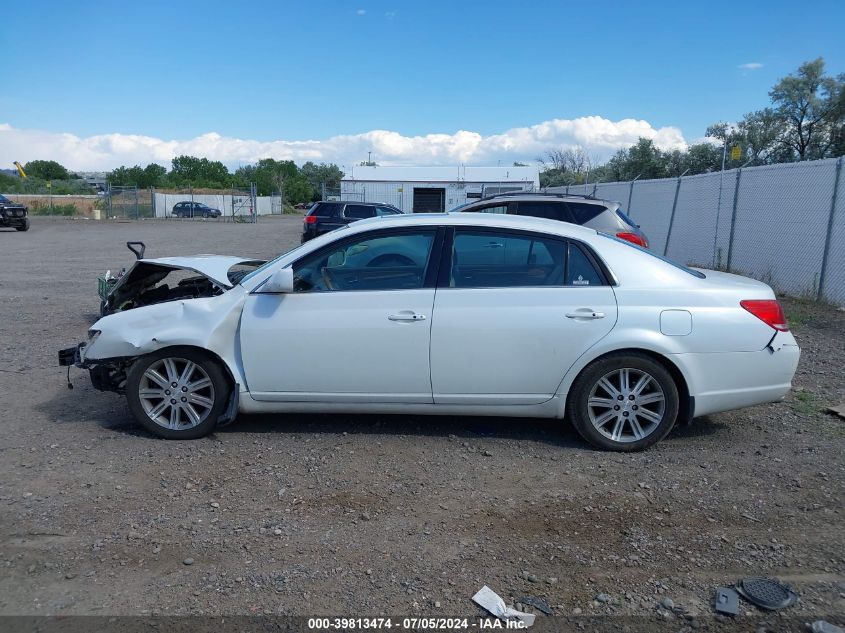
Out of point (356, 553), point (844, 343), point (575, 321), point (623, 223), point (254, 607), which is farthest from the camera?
point (623, 223)

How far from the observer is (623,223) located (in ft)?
33.8

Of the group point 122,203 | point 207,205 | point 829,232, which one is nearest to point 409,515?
point 829,232

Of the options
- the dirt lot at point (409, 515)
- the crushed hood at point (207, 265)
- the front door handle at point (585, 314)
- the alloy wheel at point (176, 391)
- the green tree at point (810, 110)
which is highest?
the green tree at point (810, 110)

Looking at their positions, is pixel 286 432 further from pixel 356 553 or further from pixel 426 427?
pixel 356 553

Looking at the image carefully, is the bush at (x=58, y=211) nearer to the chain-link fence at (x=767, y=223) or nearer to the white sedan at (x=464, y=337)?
the chain-link fence at (x=767, y=223)

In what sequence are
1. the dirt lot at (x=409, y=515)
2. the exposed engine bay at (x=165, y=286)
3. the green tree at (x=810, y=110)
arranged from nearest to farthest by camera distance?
1. the dirt lot at (x=409, y=515)
2. the exposed engine bay at (x=165, y=286)
3. the green tree at (x=810, y=110)

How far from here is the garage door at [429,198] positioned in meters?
38.5

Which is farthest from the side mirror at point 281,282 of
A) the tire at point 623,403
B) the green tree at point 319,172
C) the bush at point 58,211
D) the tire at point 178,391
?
the green tree at point 319,172

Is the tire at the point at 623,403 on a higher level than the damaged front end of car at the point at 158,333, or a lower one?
lower

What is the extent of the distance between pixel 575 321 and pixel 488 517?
4.98 feet

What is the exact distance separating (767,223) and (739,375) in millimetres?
9183

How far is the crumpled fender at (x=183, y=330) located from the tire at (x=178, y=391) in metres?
0.09

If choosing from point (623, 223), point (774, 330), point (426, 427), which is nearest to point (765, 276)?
point (623, 223)

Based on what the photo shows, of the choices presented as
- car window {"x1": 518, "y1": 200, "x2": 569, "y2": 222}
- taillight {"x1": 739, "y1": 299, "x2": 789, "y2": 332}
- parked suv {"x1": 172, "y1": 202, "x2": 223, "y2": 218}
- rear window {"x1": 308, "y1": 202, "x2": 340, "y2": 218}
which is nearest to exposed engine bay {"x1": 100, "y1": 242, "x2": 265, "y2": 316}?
taillight {"x1": 739, "y1": 299, "x2": 789, "y2": 332}
